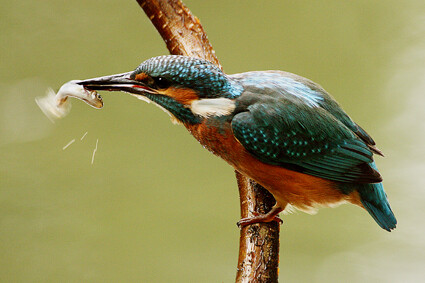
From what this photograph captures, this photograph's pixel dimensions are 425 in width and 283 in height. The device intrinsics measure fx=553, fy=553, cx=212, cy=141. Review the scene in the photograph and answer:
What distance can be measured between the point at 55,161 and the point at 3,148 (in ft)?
1.18

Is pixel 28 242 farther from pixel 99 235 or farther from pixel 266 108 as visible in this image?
pixel 266 108

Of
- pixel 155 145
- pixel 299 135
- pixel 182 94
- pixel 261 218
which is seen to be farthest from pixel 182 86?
pixel 155 145

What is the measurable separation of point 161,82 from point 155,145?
2.16 meters

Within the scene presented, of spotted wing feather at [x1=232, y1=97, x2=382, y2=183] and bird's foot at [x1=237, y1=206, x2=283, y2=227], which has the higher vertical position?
spotted wing feather at [x1=232, y1=97, x2=382, y2=183]

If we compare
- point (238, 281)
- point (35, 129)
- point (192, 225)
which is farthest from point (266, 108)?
point (35, 129)

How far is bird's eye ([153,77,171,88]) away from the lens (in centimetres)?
165

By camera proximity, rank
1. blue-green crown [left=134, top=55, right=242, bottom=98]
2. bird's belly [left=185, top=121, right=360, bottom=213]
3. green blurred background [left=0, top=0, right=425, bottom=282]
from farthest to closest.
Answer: green blurred background [left=0, top=0, right=425, bottom=282] → bird's belly [left=185, top=121, right=360, bottom=213] → blue-green crown [left=134, top=55, right=242, bottom=98]

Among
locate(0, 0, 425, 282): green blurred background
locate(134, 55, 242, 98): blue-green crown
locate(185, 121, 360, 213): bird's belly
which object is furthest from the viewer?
locate(0, 0, 425, 282): green blurred background

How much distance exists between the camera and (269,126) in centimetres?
171

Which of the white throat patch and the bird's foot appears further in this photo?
the bird's foot

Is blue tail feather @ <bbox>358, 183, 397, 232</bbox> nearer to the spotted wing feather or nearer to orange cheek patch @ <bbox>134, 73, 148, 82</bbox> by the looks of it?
the spotted wing feather

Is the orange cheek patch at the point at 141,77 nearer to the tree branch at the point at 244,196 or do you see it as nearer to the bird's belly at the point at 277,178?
the bird's belly at the point at 277,178

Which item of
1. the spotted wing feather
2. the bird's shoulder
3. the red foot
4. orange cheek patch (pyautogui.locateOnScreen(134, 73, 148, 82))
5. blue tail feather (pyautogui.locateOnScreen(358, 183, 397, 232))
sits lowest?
the red foot

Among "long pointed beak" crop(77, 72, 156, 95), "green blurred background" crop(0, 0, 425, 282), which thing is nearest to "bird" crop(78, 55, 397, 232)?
"long pointed beak" crop(77, 72, 156, 95)
